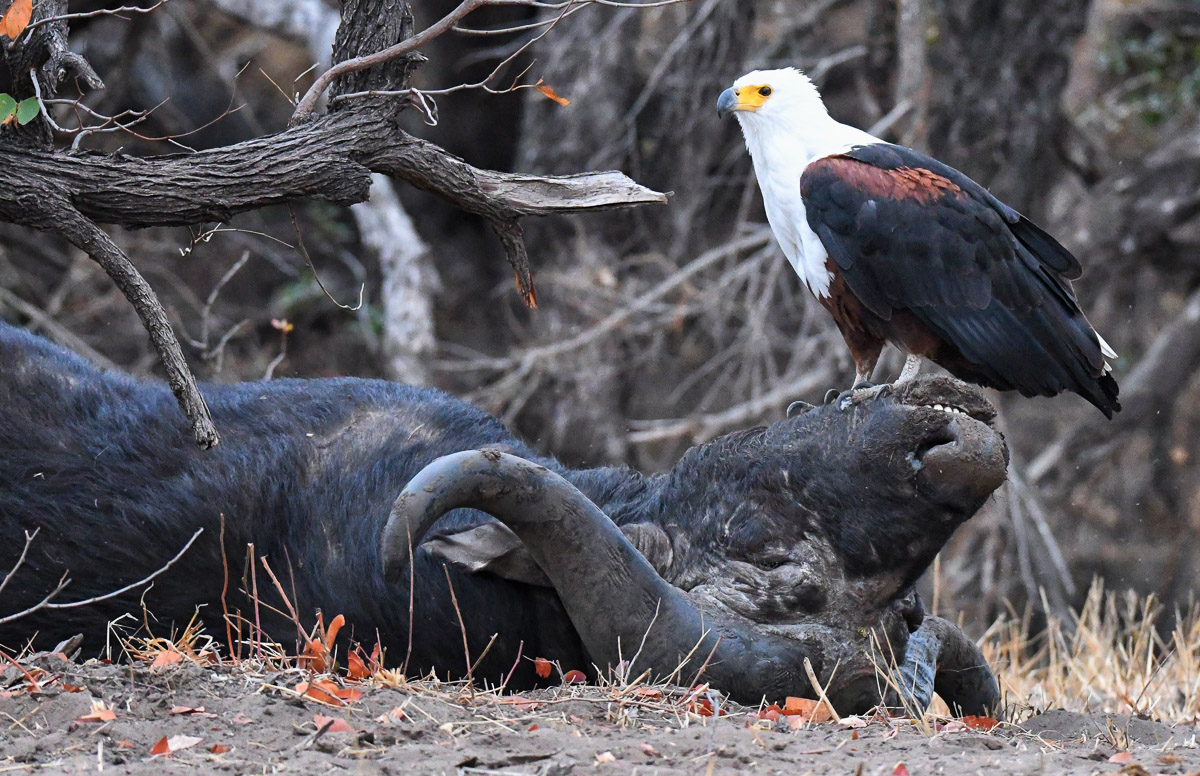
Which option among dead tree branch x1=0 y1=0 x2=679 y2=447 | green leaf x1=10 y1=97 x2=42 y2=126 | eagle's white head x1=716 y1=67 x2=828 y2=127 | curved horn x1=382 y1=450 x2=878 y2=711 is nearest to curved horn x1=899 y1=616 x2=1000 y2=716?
curved horn x1=382 y1=450 x2=878 y2=711

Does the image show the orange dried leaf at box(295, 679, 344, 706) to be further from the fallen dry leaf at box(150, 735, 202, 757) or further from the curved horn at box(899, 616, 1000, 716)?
the curved horn at box(899, 616, 1000, 716)

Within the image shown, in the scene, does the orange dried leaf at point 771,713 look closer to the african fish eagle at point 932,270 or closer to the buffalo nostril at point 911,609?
the buffalo nostril at point 911,609

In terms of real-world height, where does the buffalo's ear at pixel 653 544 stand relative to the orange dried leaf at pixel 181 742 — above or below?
above

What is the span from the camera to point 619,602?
A: 3295 mm

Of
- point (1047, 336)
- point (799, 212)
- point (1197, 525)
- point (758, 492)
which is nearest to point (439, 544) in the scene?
point (758, 492)

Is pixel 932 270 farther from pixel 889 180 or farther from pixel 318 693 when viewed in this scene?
pixel 318 693

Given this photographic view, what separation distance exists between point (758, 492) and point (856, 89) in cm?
652

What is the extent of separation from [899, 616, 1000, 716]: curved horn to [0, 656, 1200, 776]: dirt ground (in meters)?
0.57

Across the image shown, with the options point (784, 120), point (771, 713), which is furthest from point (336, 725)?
point (784, 120)

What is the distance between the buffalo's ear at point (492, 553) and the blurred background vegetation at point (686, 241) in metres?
3.79

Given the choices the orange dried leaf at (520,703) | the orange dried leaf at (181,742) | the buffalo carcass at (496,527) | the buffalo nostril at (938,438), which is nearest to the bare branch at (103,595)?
the buffalo carcass at (496,527)

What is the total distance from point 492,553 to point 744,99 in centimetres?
193

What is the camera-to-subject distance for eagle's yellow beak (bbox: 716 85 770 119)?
4543mm

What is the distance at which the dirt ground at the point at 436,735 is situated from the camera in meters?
2.58
